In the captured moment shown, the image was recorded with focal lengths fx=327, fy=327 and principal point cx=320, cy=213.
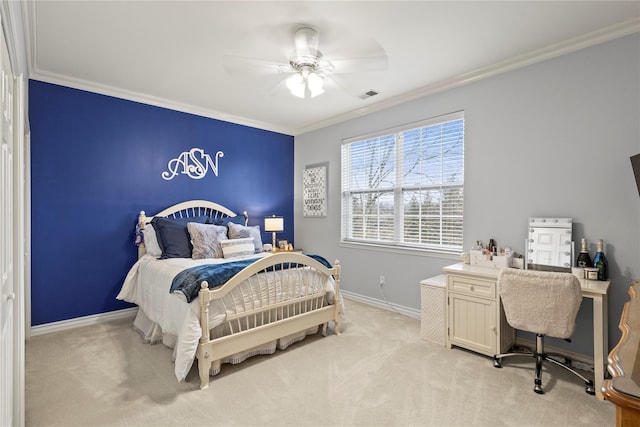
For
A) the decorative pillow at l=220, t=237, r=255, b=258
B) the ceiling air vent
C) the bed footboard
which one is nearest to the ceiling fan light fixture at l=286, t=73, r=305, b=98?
the ceiling air vent

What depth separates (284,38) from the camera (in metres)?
2.54

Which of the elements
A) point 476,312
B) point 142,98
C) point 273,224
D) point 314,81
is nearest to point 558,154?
point 476,312

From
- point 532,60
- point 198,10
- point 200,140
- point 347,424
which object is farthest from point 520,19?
point 200,140

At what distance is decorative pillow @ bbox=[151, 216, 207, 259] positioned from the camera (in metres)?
3.50

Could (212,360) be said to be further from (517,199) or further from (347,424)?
(517,199)

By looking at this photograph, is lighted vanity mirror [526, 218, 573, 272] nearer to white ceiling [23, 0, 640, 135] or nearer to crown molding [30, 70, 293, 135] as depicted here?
white ceiling [23, 0, 640, 135]

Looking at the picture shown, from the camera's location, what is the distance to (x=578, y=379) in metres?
2.37

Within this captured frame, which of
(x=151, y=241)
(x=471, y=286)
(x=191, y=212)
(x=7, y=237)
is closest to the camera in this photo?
(x=7, y=237)

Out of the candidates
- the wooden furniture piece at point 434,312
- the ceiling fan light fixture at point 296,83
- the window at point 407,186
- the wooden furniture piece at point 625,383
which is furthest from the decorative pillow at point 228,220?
the wooden furniture piece at point 625,383

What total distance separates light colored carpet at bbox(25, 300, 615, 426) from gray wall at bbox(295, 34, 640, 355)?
2.75ft

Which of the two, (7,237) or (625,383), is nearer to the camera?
(625,383)

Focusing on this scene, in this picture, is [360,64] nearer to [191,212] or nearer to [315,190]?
[315,190]

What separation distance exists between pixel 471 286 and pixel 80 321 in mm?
3881

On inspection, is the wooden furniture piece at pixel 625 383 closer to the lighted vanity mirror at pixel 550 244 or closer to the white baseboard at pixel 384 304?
the lighted vanity mirror at pixel 550 244
